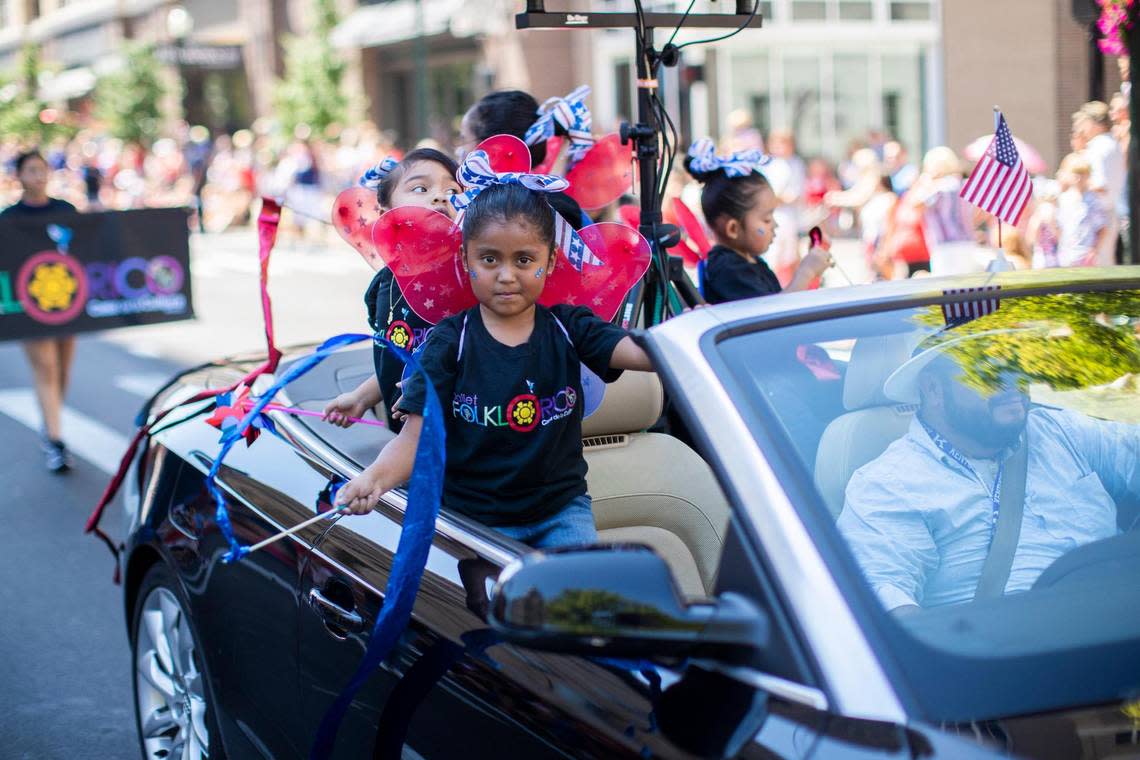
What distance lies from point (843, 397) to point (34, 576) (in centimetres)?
456

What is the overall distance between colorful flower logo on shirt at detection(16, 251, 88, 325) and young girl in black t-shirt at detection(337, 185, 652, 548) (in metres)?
6.68

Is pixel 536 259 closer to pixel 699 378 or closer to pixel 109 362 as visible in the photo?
pixel 699 378

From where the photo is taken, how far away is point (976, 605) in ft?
6.33

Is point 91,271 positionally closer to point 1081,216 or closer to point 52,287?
point 52,287

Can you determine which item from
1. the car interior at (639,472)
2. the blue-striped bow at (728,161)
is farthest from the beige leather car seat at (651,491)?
the blue-striped bow at (728,161)

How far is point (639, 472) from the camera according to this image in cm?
339

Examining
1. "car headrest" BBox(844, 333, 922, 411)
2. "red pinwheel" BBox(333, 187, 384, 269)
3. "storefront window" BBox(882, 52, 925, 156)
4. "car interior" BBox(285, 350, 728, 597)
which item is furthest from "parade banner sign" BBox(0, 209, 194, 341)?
"storefront window" BBox(882, 52, 925, 156)

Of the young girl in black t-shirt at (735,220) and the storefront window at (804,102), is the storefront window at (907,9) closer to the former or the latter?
the storefront window at (804,102)

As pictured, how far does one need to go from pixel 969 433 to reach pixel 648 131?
79.2 inches

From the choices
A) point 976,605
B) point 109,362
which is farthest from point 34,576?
point 109,362

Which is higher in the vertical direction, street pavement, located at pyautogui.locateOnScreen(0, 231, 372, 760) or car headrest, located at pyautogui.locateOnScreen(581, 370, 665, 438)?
car headrest, located at pyautogui.locateOnScreen(581, 370, 665, 438)

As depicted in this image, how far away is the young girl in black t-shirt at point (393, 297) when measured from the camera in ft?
10.8

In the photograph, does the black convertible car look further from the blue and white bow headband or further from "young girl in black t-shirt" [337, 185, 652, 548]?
the blue and white bow headband

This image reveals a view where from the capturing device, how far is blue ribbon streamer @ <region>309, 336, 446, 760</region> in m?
2.35
